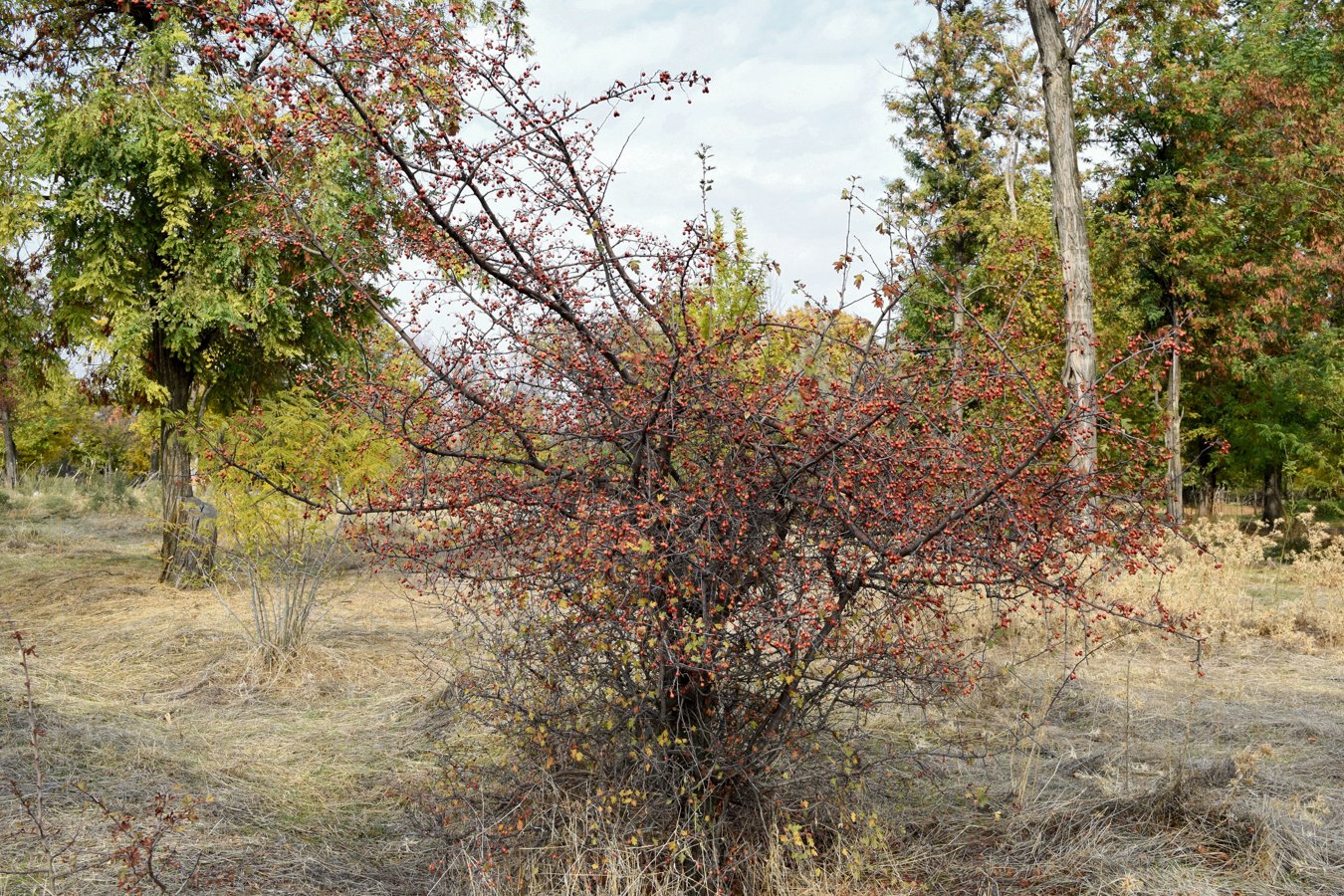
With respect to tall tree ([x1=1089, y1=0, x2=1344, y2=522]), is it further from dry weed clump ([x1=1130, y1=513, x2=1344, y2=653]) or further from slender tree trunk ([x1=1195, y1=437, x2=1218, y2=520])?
dry weed clump ([x1=1130, y1=513, x2=1344, y2=653])

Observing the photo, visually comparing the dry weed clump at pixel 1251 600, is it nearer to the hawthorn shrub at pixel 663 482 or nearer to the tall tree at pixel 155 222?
the hawthorn shrub at pixel 663 482

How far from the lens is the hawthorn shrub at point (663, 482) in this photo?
3318 mm

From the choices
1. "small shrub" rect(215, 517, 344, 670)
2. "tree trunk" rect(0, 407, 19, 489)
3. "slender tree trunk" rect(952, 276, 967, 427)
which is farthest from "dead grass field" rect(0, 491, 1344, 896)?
"tree trunk" rect(0, 407, 19, 489)

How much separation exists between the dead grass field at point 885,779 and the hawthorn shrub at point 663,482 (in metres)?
0.49

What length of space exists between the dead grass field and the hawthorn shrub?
0.49 metres

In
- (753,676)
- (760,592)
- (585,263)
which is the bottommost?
(753,676)

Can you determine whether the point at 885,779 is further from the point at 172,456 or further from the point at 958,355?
the point at 172,456

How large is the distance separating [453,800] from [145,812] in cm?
168

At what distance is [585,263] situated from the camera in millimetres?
3555

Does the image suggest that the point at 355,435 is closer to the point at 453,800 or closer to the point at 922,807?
the point at 453,800

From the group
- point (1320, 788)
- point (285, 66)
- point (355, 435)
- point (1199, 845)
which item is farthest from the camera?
point (355, 435)

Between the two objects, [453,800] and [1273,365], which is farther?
[1273,365]

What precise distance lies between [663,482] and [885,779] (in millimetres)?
2196

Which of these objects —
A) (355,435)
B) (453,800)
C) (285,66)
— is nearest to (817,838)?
(453,800)
